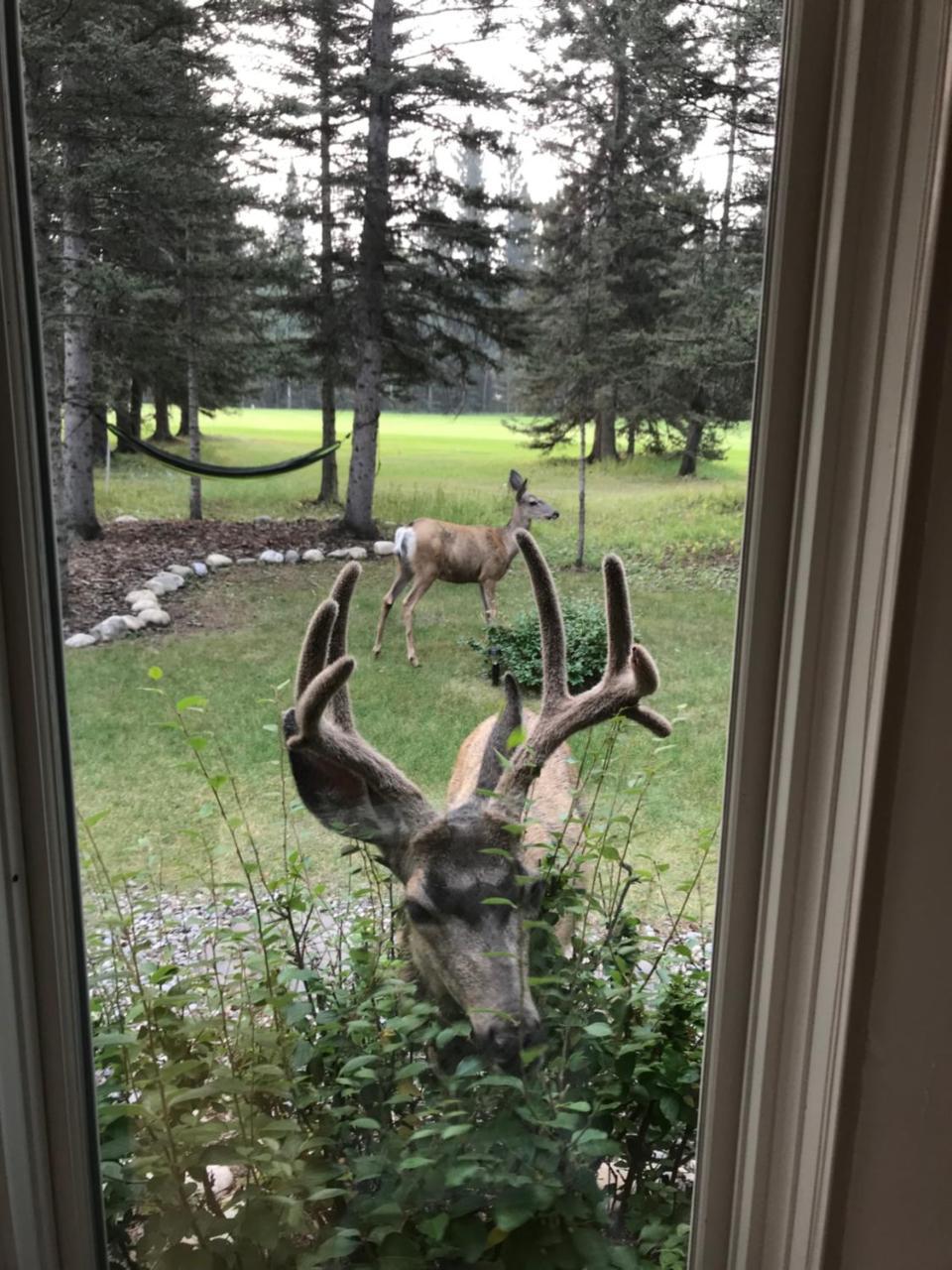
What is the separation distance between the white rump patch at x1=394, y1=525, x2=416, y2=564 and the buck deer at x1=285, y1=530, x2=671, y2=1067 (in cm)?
6

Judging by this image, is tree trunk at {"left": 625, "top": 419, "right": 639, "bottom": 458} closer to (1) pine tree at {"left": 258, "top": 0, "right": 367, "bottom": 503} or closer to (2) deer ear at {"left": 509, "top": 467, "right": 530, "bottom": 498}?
(2) deer ear at {"left": 509, "top": 467, "right": 530, "bottom": 498}

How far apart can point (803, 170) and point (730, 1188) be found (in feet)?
3.55

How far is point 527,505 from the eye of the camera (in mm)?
1214

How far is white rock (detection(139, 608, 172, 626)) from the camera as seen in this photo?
120 centimetres

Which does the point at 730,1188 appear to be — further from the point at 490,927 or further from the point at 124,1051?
the point at 124,1051

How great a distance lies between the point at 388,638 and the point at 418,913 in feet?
1.25

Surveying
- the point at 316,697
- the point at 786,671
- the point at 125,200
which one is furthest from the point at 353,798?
the point at 125,200

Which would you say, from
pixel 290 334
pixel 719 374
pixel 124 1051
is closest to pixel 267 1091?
pixel 124 1051

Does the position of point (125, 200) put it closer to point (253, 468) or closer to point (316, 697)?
point (253, 468)

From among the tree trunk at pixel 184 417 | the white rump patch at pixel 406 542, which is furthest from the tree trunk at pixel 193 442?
the white rump patch at pixel 406 542

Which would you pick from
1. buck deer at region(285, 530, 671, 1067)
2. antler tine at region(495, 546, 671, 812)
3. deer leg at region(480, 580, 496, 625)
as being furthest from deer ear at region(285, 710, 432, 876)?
deer leg at region(480, 580, 496, 625)

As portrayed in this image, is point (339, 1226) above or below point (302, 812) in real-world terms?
below

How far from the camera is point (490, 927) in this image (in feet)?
4.44

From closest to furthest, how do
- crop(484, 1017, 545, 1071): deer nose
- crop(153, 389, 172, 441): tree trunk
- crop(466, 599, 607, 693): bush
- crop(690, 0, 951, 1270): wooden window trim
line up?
crop(690, 0, 951, 1270): wooden window trim
crop(153, 389, 172, 441): tree trunk
crop(466, 599, 607, 693): bush
crop(484, 1017, 545, 1071): deer nose
